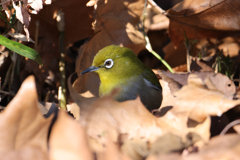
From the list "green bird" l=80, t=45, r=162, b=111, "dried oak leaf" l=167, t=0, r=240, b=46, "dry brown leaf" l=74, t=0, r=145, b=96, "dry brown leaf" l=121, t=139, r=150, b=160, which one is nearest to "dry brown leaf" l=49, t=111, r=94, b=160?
"dry brown leaf" l=121, t=139, r=150, b=160

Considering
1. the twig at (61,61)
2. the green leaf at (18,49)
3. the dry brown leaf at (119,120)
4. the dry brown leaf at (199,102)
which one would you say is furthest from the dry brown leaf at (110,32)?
the dry brown leaf at (199,102)

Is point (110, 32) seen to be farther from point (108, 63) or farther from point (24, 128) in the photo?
point (24, 128)

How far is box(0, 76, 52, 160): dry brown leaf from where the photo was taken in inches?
38.0

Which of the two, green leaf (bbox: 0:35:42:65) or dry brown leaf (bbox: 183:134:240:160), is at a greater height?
green leaf (bbox: 0:35:42:65)

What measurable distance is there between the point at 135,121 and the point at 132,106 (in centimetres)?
6

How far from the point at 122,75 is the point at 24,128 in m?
1.02

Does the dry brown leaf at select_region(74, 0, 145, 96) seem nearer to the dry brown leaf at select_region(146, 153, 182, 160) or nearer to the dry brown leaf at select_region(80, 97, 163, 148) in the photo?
the dry brown leaf at select_region(80, 97, 163, 148)

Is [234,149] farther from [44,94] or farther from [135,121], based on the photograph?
[44,94]

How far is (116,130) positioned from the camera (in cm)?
110

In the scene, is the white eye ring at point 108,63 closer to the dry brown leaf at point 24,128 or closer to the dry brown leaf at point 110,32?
the dry brown leaf at point 110,32

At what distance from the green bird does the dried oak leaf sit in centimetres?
52

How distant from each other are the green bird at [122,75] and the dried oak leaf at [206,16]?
1.70 ft

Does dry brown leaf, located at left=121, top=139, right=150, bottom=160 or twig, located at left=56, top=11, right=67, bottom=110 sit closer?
dry brown leaf, located at left=121, top=139, right=150, bottom=160

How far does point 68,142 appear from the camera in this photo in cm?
90
